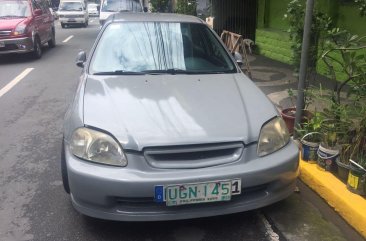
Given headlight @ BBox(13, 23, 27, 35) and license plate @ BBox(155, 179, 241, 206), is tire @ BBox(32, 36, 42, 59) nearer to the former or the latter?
headlight @ BBox(13, 23, 27, 35)

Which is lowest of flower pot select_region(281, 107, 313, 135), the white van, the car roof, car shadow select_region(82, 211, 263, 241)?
car shadow select_region(82, 211, 263, 241)

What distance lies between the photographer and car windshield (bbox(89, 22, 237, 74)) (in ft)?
13.1

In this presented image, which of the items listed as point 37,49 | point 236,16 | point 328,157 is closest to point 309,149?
point 328,157

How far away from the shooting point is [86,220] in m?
3.26

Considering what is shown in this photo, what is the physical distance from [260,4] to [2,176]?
9.01 m

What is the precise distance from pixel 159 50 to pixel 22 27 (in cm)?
779

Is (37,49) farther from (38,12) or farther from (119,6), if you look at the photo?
(119,6)

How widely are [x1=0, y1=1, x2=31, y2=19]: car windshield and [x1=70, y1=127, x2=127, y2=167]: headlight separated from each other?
940 centimetres

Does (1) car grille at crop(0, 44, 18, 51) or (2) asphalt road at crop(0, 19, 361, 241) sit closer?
(2) asphalt road at crop(0, 19, 361, 241)

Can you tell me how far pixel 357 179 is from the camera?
3.38 metres

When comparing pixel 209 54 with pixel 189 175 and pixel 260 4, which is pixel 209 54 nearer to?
pixel 189 175

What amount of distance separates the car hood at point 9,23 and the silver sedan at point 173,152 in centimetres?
803

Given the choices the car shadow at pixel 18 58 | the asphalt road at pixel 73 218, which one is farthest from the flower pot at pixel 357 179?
the car shadow at pixel 18 58

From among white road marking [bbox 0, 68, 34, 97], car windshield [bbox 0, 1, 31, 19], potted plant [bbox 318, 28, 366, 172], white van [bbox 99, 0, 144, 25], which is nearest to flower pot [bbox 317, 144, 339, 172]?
potted plant [bbox 318, 28, 366, 172]
